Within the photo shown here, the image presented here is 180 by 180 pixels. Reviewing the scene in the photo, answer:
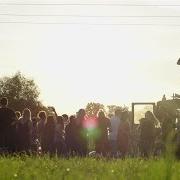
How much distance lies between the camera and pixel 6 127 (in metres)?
16.7

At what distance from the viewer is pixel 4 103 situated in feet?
53.5

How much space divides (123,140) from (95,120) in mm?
1544

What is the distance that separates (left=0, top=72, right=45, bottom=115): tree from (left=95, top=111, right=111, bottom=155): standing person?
327 ft

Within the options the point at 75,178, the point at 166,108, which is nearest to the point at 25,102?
the point at 166,108

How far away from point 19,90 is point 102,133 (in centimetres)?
10681

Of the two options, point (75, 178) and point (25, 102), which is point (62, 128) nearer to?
point (75, 178)

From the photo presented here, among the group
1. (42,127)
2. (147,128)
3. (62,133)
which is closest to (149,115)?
(147,128)

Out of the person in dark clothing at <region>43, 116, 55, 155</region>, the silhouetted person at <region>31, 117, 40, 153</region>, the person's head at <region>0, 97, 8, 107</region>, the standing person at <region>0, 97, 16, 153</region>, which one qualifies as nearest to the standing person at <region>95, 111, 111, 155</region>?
the person in dark clothing at <region>43, 116, 55, 155</region>

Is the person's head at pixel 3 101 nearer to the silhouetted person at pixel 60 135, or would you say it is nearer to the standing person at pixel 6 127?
the standing person at pixel 6 127

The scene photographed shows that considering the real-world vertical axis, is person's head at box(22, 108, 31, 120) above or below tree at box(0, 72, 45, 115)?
below

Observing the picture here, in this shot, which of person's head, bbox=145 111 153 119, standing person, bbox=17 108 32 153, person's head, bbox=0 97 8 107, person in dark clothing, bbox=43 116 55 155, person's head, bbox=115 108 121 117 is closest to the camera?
person's head, bbox=0 97 8 107

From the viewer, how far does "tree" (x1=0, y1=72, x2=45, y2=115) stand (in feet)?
395

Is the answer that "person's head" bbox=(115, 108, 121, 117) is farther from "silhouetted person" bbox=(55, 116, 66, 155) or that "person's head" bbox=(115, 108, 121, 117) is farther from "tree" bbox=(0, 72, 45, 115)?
"tree" bbox=(0, 72, 45, 115)

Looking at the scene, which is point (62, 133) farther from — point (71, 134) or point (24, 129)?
point (24, 129)
